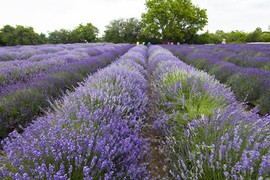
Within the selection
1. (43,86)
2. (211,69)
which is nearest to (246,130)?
(43,86)

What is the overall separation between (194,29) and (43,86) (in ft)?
120

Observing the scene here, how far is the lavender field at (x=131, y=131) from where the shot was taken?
4.50 feet

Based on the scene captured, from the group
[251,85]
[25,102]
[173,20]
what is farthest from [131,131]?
[173,20]

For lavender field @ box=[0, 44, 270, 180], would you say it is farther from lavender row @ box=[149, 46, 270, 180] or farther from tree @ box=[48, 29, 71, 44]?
tree @ box=[48, 29, 71, 44]

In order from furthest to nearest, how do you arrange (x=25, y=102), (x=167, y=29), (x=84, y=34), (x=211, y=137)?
1. (x=84, y=34)
2. (x=167, y=29)
3. (x=25, y=102)
4. (x=211, y=137)

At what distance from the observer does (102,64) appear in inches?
271

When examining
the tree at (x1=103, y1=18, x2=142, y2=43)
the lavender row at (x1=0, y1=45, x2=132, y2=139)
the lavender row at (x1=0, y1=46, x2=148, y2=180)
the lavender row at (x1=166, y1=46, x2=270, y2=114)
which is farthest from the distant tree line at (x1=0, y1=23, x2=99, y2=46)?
the lavender row at (x1=0, y1=46, x2=148, y2=180)

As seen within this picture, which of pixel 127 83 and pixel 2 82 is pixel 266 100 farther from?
pixel 2 82

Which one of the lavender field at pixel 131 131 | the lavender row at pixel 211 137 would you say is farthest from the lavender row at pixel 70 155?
the lavender row at pixel 211 137

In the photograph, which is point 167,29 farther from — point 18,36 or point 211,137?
point 211,137

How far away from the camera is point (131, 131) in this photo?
2025mm

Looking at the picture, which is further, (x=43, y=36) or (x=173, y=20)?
(x=43, y=36)

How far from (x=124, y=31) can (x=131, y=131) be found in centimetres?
3985

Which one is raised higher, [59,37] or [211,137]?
[211,137]
